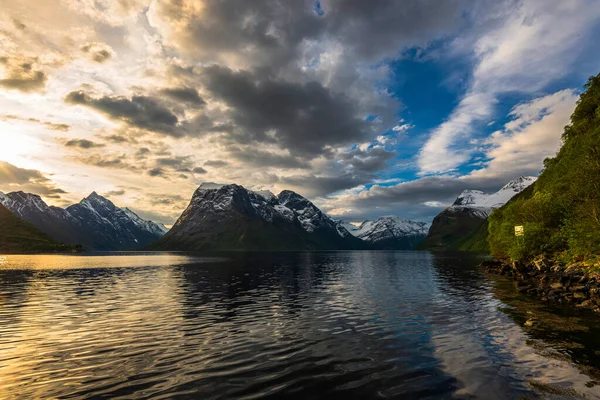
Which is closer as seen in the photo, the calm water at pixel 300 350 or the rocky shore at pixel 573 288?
the calm water at pixel 300 350

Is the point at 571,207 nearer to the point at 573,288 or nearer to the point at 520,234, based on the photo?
the point at 520,234

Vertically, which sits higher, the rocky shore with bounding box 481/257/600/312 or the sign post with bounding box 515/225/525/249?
the sign post with bounding box 515/225/525/249

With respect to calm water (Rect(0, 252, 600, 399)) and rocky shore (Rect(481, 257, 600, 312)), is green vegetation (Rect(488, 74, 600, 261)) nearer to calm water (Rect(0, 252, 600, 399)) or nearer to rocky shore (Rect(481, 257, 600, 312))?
rocky shore (Rect(481, 257, 600, 312))

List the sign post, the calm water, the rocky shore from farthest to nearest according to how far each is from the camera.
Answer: the sign post → the rocky shore → the calm water

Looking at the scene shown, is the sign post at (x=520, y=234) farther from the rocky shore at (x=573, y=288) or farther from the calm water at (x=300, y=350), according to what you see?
the calm water at (x=300, y=350)

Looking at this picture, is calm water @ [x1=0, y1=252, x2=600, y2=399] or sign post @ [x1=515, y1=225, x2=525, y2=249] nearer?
calm water @ [x1=0, y1=252, x2=600, y2=399]

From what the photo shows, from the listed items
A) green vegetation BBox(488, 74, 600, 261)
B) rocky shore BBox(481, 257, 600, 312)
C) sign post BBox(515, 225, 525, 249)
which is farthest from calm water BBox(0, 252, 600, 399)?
sign post BBox(515, 225, 525, 249)

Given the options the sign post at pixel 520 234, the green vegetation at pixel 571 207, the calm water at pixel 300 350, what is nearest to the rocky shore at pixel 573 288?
the calm water at pixel 300 350

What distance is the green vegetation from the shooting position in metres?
50.0

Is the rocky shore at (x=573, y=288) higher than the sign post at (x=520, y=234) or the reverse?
the reverse

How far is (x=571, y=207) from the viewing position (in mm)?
65375

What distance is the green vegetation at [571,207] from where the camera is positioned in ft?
164

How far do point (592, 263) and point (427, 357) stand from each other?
4269 cm

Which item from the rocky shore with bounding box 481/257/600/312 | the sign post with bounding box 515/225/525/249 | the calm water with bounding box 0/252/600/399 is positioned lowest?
the calm water with bounding box 0/252/600/399
